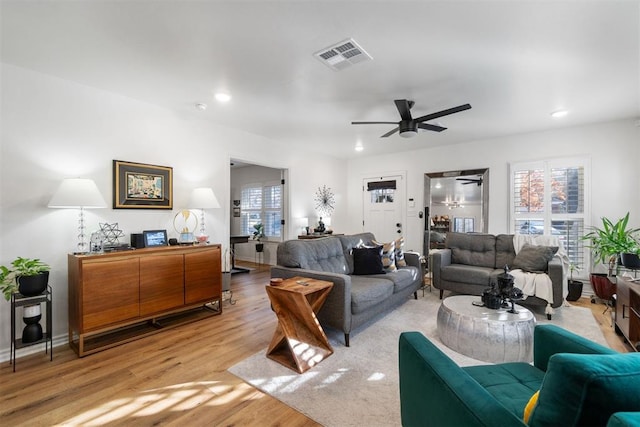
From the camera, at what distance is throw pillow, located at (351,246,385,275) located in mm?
3609

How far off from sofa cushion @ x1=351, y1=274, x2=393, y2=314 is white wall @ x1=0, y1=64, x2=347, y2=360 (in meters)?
2.24

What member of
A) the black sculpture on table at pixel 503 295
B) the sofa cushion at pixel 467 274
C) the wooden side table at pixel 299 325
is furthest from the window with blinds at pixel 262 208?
the black sculpture on table at pixel 503 295

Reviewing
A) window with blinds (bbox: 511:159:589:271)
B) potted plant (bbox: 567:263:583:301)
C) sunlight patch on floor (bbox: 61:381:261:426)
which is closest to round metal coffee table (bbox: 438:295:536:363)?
sunlight patch on floor (bbox: 61:381:261:426)

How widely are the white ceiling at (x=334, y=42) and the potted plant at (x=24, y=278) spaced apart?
1.78 meters

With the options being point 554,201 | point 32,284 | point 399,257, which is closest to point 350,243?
point 399,257

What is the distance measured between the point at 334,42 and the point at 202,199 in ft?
8.02

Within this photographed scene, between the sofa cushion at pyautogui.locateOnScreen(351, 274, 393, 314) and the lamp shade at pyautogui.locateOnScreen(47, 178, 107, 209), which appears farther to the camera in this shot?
the sofa cushion at pyautogui.locateOnScreen(351, 274, 393, 314)

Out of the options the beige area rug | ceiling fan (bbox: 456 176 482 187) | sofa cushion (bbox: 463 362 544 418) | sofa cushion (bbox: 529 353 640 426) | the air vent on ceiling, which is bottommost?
the beige area rug

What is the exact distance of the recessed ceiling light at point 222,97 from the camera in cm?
321

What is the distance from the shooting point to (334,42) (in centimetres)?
225

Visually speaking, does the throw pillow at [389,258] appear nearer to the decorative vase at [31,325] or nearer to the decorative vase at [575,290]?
the decorative vase at [575,290]

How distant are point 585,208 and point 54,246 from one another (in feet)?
22.5

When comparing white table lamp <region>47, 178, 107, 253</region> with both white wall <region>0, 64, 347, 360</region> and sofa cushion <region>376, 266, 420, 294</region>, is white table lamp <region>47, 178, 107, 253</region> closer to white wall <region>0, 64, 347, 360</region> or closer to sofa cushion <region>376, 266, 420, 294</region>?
white wall <region>0, 64, 347, 360</region>

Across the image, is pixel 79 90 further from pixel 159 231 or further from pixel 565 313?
pixel 565 313
